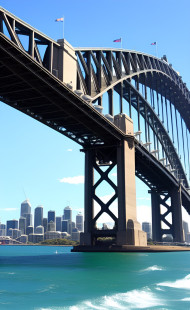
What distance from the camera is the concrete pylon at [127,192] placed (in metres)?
53.9

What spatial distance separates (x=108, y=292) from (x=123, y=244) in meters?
35.3

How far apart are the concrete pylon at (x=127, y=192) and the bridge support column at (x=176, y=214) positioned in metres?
39.5

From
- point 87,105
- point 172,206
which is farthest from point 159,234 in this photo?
point 87,105

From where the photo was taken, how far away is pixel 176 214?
96125mm

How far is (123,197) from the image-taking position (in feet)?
184

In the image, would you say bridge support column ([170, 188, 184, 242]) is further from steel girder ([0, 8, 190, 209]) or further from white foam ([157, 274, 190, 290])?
white foam ([157, 274, 190, 290])

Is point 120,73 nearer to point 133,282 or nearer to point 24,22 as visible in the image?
point 24,22

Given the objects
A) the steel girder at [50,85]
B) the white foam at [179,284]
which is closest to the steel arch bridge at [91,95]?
the steel girder at [50,85]

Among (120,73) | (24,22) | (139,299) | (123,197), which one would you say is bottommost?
(139,299)

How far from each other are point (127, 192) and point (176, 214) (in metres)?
43.3

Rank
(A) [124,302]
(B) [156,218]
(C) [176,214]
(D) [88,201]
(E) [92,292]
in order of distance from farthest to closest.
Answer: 1. (B) [156,218]
2. (C) [176,214]
3. (D) [88,201]
4. (E) [92,292]
5. (A) [124,302]

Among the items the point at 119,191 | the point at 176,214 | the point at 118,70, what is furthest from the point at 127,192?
the point at 176,214

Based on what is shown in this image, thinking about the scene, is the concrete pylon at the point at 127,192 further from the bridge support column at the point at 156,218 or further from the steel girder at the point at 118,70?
the bridge support column at the point at 156,218

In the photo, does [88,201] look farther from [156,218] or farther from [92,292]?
[156,218]
